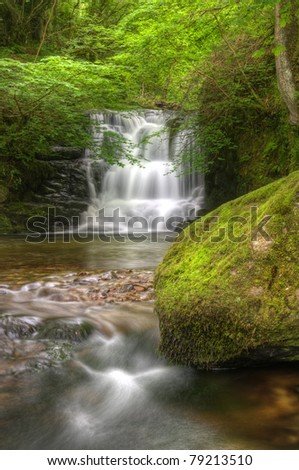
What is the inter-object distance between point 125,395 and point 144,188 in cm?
959

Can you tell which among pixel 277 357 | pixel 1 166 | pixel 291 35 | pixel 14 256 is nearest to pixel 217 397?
pixel 277 357

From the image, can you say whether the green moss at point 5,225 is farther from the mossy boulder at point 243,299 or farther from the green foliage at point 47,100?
the mossy boulder at point 243,299

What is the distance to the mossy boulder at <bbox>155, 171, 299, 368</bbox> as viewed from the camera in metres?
2.75

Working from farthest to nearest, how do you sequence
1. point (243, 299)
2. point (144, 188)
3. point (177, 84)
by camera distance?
1. point (144, 188)
2. point (177, 84)
3. point (243, 299)

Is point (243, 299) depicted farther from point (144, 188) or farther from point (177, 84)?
point (144, 188)

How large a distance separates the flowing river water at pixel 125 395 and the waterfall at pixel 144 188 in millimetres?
7257

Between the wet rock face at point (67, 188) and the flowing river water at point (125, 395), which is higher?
the wet rock face at point (67, 188)

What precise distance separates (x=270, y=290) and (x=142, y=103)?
14120 mm

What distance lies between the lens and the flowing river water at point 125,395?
229cm

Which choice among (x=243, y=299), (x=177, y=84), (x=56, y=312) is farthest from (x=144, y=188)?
(x=243, y=299)

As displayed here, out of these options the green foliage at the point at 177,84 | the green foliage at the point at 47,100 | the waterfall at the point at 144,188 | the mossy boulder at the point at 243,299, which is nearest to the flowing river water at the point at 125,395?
the mossy boulder at the point at 243,299

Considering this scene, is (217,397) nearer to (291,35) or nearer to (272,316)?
(272,316)

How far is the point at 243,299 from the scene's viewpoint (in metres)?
2.79

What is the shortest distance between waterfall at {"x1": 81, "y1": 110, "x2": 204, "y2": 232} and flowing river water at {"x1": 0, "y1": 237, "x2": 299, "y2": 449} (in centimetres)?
726
